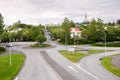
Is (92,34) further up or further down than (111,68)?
further up

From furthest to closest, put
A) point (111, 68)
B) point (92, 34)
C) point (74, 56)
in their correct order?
point (92, 34), point (74, 56), point (111, 68)

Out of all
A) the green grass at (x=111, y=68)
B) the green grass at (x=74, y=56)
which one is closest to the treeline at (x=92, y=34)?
the green grass at (x=74, y=56)

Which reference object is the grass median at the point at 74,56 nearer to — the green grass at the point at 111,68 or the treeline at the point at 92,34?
the green grass at the point at 111,68

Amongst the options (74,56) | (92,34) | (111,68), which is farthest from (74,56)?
(92,34)

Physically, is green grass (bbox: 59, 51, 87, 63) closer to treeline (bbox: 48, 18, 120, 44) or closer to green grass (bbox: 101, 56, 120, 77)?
green grass (bbox: 101, 56, 120, 77)

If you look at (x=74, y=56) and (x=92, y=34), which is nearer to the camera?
(x=74, y=56)

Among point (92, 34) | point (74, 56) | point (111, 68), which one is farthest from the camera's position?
point (92, 34)

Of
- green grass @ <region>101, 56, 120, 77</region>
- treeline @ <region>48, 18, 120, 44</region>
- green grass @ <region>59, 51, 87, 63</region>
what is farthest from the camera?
treeline @ <region>48, 18, 120, 44</region>

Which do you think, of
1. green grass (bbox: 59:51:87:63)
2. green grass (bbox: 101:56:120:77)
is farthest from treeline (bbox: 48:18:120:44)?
green grass (bbox: 101:56:120:77)

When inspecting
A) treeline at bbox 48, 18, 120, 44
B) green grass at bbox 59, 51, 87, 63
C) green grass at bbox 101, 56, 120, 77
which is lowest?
green grass at bbox 59, 51, 87, 63

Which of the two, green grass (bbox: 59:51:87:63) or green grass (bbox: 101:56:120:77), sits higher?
green grass (bbox: 101:56:120:77)

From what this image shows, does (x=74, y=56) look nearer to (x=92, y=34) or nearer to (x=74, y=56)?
(x=74, y=56)

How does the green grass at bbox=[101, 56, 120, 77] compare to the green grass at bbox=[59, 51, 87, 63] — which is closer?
the green grass at bbox=[101, 56, 120, 77]

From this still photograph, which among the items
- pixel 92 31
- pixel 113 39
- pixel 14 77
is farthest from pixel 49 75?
pixel 113 39
